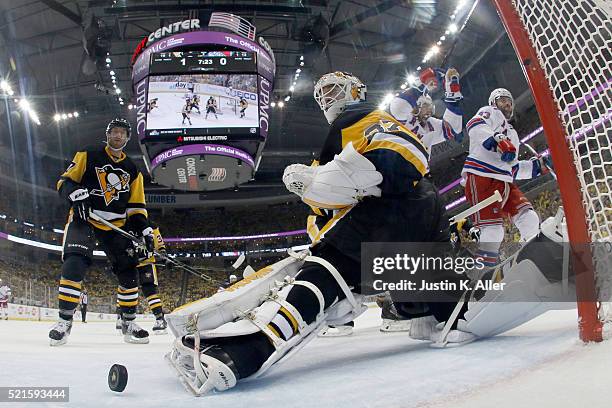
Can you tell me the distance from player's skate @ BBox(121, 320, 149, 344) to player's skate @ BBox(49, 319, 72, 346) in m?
0.44

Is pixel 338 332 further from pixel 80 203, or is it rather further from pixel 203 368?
pixel 203 368

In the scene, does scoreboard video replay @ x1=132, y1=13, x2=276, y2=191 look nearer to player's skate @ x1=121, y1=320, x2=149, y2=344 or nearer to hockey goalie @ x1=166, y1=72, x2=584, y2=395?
player's skate @ x1=121, y1=320, x2=149, y2=344

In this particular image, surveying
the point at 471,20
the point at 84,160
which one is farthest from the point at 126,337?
the point at 471,20

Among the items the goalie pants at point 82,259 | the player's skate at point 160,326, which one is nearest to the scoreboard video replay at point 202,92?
the player's skate at point 160,326

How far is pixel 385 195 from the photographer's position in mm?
1462

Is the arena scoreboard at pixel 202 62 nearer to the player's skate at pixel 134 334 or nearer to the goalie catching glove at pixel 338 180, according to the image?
the player's skate at pixel 134 334

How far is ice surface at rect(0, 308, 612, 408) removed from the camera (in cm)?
79

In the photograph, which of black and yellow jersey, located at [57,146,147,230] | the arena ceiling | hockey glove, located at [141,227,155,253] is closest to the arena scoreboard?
the arena ceiling

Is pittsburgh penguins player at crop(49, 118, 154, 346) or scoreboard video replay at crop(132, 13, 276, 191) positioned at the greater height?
scoreboard video replay at crop(132, 13, 276, 191)

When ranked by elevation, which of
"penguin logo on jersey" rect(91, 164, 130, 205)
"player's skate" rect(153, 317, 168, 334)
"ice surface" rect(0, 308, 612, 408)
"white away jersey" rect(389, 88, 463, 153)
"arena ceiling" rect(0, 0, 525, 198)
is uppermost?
"arena ceiling" rect(0, 0, 525, 198)

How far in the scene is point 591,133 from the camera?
126 cm

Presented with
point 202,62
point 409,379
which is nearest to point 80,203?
point 409,379

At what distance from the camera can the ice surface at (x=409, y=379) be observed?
0.79 meters

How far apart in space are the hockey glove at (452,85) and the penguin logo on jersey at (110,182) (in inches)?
82.6
